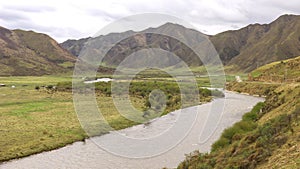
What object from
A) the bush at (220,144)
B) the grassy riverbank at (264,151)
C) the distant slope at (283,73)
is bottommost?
the bush at (220,144)

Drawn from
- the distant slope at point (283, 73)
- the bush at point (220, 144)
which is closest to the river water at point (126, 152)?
the bush at point (220, 144)

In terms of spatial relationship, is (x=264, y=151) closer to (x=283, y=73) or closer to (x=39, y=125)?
(x=39, y=125)

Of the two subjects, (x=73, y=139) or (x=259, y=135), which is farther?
(x=73, y=139)

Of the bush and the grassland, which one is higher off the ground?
the bush

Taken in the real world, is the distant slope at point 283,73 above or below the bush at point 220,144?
above

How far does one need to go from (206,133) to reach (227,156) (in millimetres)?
22702

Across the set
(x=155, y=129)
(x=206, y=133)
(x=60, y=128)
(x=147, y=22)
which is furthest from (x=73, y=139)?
(x=147, y=22)

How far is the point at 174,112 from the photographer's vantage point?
77.9 metres

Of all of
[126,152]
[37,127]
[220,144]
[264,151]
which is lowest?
[37,127]

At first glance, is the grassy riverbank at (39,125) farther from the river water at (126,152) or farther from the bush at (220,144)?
the bush at (220,144)

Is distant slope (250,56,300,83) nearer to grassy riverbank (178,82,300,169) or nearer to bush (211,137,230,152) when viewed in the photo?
bush (211,137,230,152)

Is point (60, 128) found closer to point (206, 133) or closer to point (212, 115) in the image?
point (206, 133)

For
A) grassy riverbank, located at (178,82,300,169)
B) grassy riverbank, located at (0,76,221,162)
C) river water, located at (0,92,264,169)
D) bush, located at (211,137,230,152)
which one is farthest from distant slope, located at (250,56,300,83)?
grassy riverbank, located at (178,82,300,169)

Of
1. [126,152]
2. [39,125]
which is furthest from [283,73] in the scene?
[126,152]
